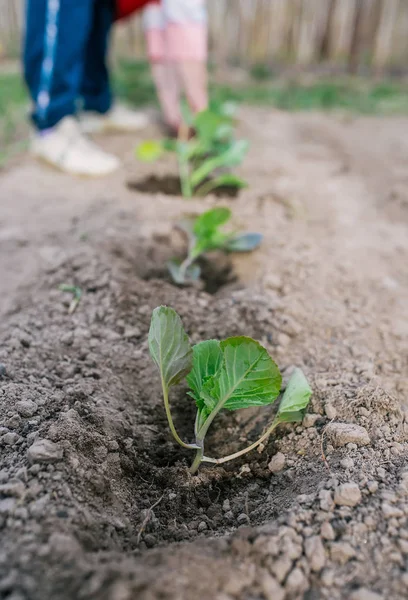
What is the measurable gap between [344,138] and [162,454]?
2.55 meters

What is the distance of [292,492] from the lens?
995 millimetres

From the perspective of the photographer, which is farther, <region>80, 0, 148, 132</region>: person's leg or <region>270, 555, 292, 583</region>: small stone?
<region>80, 0, 148, 132</region>: person's leg

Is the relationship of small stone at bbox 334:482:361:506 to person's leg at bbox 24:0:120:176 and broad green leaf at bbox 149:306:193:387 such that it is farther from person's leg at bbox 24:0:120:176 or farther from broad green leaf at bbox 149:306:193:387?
person's leg at bbox 24:0:120:176

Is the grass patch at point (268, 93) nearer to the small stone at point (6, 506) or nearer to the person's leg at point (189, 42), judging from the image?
the person's leg at point (189, 42)

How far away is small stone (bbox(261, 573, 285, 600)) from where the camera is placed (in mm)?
791

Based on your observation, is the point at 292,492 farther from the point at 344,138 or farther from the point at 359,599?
the point at 344,138

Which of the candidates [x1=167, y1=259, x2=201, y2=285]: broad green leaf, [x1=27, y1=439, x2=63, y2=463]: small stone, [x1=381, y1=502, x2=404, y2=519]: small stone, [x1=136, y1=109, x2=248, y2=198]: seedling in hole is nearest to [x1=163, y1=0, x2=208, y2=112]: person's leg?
[x1=136, y1=109, x2=248, y2=198]: seedling in hole

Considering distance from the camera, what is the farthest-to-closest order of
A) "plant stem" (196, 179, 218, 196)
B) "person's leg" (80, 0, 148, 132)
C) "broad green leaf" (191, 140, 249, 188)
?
"person's leg" (80, 0, 148, 132) < "plant stem" (196, 179, 218, 196) < "broad green leaf" (191, 140, 249, 188)

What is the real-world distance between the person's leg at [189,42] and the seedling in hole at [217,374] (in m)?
2.00

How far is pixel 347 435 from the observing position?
107 cm

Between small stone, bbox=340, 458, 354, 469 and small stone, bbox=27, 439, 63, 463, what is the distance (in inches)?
20.1

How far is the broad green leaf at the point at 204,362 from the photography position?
3.57ft

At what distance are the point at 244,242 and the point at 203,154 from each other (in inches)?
38.6

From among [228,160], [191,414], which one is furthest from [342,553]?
[228,160]
